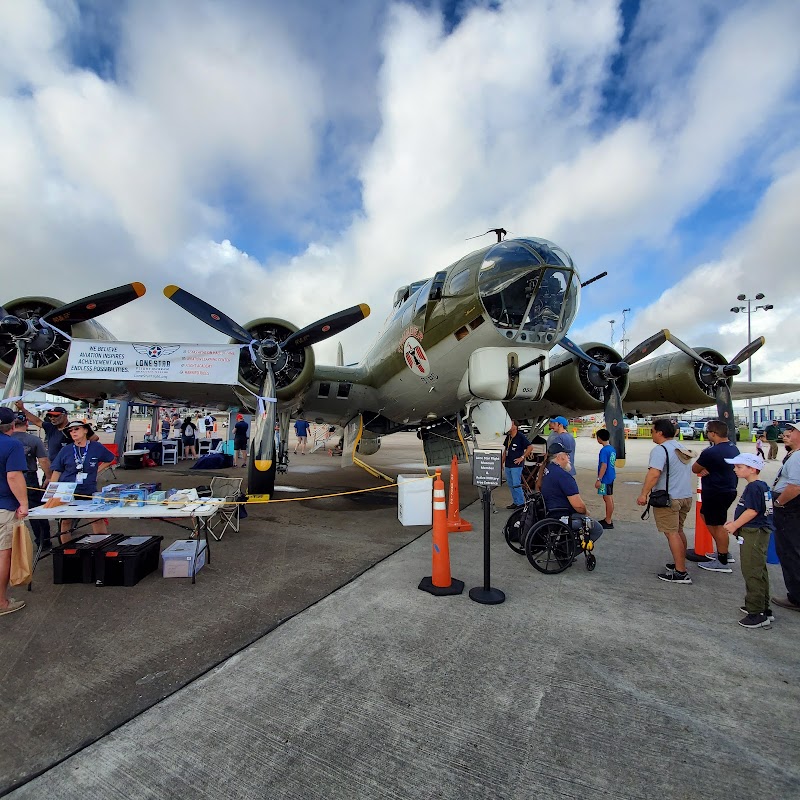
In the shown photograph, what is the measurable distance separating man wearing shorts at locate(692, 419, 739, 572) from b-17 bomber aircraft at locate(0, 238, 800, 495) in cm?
270

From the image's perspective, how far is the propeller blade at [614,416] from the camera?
964 cm

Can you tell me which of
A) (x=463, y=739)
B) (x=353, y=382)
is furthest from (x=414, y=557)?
(x=353, y=382)

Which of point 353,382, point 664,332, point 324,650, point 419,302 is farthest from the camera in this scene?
point 353,382

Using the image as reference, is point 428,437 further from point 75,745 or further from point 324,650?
point 75,745

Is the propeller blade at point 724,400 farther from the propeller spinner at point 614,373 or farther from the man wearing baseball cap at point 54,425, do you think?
the man wearing baseball cap at point 54,425

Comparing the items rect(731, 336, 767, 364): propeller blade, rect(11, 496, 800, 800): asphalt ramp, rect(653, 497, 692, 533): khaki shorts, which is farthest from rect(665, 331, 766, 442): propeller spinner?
rect(11, 496, 800, 800): asphalt ramp

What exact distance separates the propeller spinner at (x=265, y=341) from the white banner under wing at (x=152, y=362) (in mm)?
695

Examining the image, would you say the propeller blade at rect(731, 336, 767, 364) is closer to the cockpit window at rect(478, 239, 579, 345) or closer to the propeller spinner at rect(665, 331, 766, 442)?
the propeller spinner at rect(665, 331, 766, 442)

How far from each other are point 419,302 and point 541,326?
98.8 inches

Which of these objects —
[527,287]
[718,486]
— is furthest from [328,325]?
[718,486]

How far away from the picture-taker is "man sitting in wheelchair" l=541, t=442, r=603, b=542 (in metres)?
4.62

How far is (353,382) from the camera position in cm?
1109

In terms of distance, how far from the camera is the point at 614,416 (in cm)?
1004

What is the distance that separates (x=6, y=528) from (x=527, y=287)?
6964 millimetres
